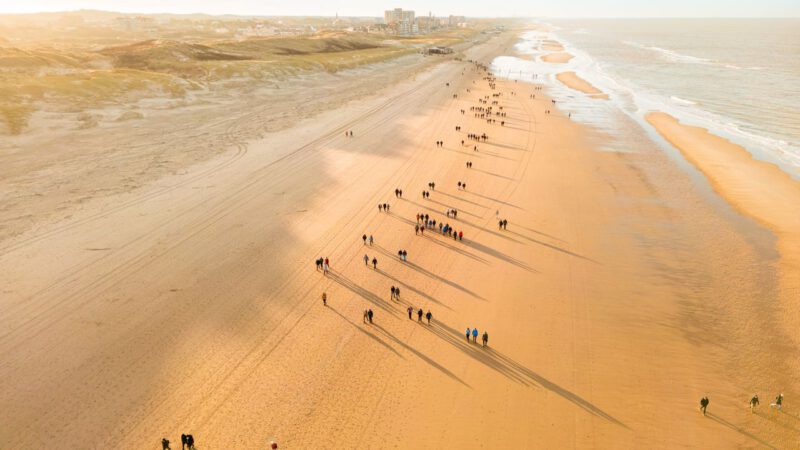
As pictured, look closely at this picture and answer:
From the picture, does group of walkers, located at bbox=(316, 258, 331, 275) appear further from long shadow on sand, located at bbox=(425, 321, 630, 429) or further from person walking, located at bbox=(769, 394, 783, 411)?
person walking, located at bbox=(769, 394, 783, 411)

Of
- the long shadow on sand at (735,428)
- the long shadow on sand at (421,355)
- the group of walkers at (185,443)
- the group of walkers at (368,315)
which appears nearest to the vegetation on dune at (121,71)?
the group of walkers at (368,315)

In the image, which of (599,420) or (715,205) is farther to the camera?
(715,205)

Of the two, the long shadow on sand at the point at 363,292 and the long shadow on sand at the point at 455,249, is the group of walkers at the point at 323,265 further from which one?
the long shadow on sand at the point at 455,249

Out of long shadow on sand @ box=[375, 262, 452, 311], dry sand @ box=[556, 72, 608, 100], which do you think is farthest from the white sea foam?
long shadow on sand @ box=[375, 262, 452, 311]

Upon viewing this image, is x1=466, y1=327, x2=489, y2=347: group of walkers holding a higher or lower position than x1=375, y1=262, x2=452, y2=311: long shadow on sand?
higher

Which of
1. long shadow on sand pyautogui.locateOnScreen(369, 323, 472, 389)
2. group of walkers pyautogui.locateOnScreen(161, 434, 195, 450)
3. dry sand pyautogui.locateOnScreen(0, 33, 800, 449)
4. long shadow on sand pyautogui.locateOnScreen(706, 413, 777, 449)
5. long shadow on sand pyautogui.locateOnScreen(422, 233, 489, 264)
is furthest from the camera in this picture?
long shadow on sand pyautogui.locateOnScreen(422, 233, 489, 264)

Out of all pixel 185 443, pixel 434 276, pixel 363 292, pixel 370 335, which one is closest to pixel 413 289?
pixel 434 276

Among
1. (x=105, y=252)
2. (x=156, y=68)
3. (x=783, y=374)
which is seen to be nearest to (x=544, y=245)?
(x=783, y=374)

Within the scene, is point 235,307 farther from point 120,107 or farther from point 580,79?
point 580,79
